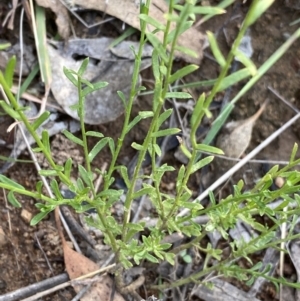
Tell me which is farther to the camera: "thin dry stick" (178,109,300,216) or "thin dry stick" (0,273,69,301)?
"thin dry stick" (178,109,300,216)

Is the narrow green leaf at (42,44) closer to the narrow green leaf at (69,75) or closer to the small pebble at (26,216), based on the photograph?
the small pebble at (26,216)

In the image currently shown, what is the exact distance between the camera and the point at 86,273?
58.8 inches

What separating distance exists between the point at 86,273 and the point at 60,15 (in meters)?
0.82

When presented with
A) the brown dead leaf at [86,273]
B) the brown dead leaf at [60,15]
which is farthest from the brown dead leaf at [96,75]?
the brown dead leaf at [86,273]

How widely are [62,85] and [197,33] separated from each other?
1.60ft

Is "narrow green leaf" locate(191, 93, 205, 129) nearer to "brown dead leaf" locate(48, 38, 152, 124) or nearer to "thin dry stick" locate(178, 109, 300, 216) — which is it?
"thin dry stick" locate(178, 109, 300, 216)

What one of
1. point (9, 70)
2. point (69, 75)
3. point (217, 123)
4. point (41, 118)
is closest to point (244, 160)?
point (217, 123)

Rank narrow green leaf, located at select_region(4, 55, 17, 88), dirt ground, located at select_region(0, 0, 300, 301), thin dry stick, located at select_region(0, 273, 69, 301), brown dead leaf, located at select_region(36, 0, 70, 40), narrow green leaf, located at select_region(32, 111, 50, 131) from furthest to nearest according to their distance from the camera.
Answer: brown dead leaf, located at select_region(36, 0, 70, 40), dirt ground, located at select_region(0, 0, 300, 301), thin dry stick, located at select_region(0, 273, 69, 301), narrow green leaf, located at select_region(32, 111, 50, 131), narrow green leaf, located at select_region(4, 55, 17, 88)

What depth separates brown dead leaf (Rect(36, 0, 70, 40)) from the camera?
175cm

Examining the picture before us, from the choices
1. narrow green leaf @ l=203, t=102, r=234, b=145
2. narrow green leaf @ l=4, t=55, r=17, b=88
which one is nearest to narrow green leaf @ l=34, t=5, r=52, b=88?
narrow green leaf @ l=203, t=102, r=234, b=145

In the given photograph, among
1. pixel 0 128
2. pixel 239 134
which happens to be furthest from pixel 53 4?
pixel 239 134

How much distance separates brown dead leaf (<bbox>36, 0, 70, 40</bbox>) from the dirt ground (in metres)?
0.13

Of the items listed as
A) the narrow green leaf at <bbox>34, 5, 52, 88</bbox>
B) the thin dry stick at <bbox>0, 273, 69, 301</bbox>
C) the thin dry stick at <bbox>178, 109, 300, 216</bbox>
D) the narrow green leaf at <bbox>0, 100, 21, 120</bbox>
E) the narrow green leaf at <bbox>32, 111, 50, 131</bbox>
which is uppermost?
the narrow green leaf at <bbox>0, 100, 21, 120</bbox>

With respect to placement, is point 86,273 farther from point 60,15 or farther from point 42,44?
point 60,15
